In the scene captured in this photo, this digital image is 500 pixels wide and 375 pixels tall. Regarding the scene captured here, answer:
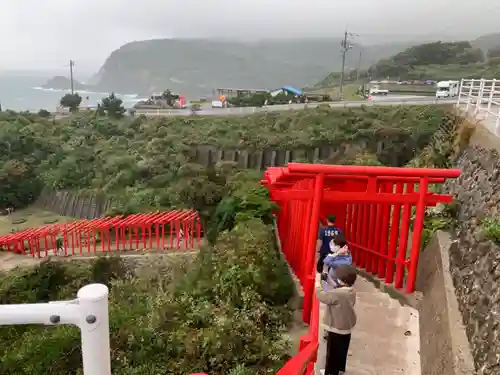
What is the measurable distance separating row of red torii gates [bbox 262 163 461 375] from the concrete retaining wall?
11.8 inches

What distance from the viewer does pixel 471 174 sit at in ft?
26.0

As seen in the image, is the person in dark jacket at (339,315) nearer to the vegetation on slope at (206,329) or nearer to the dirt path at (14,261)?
the vegetation on slope at (206,329)

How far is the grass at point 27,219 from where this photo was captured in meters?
24.3

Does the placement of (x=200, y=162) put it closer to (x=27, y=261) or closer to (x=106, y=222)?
(x=106, y=222)

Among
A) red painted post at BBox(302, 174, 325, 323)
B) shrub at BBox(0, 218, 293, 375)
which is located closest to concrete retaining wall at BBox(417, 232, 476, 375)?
red painted post at BBox(302, 174, 325, 323)

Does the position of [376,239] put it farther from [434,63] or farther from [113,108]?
[434,63]

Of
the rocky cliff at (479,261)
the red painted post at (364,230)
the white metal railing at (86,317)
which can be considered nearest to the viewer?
the white metal railing at (86,317)

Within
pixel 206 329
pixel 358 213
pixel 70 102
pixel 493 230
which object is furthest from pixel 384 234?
pixel 70 102

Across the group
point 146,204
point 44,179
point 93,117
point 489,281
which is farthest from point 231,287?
point 93,117

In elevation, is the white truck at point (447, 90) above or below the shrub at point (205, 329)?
above

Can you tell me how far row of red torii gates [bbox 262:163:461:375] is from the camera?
663cm

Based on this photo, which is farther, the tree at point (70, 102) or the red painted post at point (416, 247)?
the tree at point (70, 102)

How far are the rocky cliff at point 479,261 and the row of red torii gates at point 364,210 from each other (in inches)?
21.6

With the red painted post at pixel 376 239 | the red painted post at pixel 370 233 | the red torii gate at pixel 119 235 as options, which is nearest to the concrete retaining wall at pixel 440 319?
the red painted post at pixel 376 239
